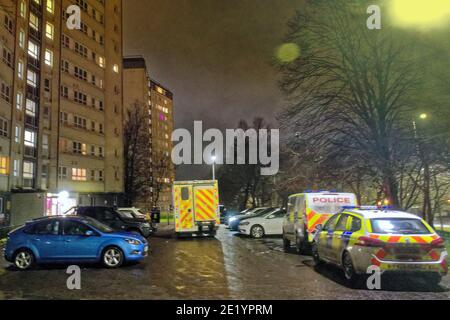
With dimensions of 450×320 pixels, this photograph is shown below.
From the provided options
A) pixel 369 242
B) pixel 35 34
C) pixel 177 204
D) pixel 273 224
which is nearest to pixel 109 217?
pixel 177 204

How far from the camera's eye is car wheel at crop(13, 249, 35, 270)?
11938mm

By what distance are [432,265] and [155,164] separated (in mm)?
55834

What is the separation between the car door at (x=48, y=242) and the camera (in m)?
11.9

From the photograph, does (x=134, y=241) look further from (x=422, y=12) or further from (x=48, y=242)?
(x=422, y=12)

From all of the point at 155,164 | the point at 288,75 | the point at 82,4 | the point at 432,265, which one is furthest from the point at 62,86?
the point at 432,265

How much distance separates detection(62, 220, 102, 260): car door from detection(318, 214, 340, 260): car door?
5.91 m

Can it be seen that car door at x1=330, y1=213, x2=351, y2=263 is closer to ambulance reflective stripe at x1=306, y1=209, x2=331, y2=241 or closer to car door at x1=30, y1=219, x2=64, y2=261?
ambulance reflective stripe at x1=306, y1=209, x2=331, y2=241

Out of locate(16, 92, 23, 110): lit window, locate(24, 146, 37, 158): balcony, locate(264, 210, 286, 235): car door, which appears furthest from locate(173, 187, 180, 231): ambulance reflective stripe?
locate(24, 146, 37, 158): balcony

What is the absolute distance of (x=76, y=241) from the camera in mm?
12008

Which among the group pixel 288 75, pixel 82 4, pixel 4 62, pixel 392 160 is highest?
pixel 82 4

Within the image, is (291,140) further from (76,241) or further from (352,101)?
(76,241)

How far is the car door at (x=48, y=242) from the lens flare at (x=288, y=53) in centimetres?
1344

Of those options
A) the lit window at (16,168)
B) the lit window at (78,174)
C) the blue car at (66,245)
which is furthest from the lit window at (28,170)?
the blue car at (66,245)

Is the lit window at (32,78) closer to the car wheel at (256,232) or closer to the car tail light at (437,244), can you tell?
the car wheel at (256,232)
